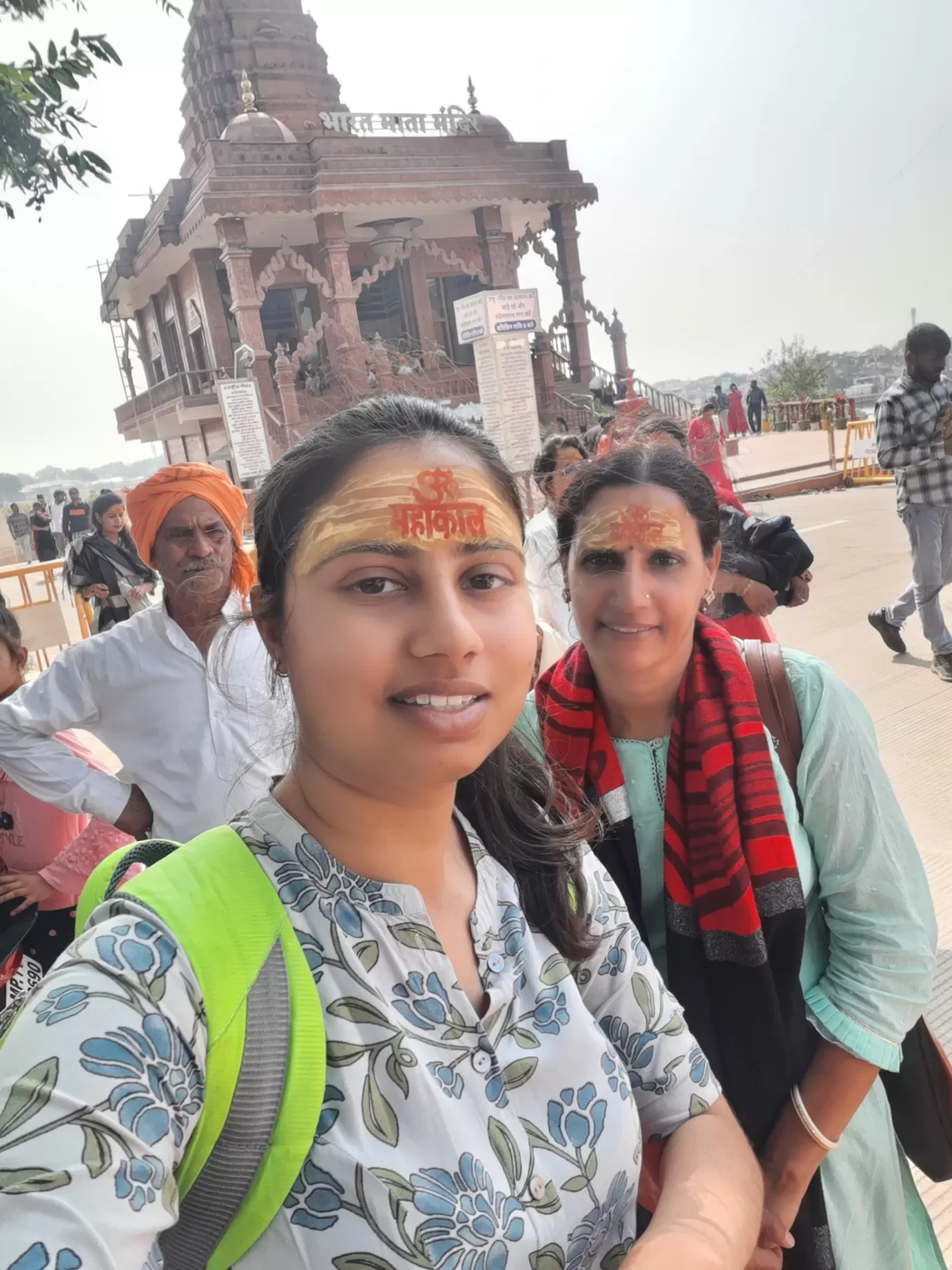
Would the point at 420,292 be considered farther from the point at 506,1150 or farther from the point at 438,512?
the point at 506,1150

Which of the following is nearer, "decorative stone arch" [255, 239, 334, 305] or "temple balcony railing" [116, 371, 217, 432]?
"decorative stone arch" [255, 239, 334, 305]

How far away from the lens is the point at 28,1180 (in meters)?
0.58

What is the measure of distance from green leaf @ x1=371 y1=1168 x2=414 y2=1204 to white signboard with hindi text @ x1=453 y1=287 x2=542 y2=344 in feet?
30.7

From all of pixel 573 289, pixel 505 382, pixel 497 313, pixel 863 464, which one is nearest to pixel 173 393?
pixel 573 289

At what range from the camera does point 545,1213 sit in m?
0.81

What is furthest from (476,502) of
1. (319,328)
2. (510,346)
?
(319,328)

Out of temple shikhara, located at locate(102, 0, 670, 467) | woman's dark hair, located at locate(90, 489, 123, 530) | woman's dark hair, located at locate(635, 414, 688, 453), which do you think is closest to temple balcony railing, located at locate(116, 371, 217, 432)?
temple shikhara, located at locate(102, 0, 670, 467)

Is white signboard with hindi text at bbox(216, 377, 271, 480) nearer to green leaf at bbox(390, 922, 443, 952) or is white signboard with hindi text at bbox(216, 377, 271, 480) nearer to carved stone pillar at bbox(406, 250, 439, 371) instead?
green leaf at bbox(390, 922, 443, 952)

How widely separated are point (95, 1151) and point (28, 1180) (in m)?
0.05

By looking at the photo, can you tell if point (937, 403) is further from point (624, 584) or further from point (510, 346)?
point (510, 346)

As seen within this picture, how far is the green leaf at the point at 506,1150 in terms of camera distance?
795 mm

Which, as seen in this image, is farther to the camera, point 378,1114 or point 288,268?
point 288,268

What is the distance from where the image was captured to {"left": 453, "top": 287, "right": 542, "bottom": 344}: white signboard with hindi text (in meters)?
9.45

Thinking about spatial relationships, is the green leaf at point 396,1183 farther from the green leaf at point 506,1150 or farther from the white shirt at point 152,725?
the white shirt at point 152,725
